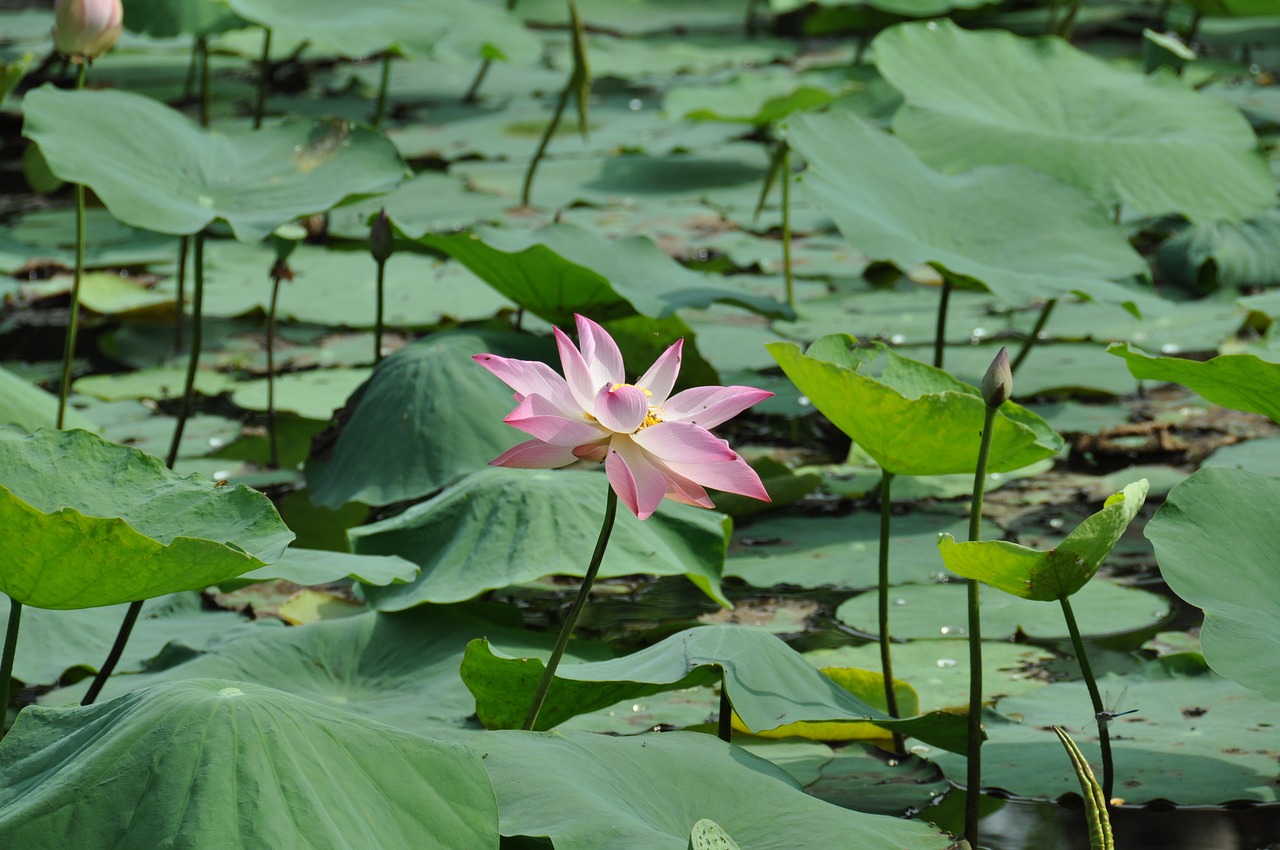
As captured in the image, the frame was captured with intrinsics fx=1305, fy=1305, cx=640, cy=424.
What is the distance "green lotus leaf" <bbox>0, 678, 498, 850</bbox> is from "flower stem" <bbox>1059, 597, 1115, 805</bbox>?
2.15 feet

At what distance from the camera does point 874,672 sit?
A: 5.59ft

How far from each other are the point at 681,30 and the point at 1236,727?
6.33m

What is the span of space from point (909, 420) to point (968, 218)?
3.69ft

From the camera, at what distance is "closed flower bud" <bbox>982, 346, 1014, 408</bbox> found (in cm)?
127

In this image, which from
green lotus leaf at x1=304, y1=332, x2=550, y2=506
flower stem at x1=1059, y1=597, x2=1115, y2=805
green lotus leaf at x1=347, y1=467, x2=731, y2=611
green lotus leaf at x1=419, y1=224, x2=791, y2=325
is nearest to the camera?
flower stem at x1=1059, y1=597, x2=1115, y2=805

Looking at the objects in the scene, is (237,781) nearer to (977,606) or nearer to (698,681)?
(698,681)

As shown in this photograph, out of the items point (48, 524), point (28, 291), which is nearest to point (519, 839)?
point (48, 524)

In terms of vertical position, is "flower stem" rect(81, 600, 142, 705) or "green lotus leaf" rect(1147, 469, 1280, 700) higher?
"green lotus leaf" rect(1147, 469, 1280, 700)

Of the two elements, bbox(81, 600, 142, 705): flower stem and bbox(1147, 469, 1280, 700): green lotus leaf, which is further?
bbox(81, 600, 142, 705): flower stem

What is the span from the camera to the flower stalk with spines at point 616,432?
1058 millimetres

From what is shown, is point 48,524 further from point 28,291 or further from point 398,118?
point 398,118

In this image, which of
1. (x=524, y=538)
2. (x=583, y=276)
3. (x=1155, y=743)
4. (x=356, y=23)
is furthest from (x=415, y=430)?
(x=356, y=23)

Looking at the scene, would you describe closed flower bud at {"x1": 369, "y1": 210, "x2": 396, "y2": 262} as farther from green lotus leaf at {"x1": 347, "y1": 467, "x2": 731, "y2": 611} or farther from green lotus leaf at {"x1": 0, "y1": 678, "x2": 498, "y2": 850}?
green lotus leaf at {"x1": 0, "y1": 678, "x2": 498, "y2": 850}

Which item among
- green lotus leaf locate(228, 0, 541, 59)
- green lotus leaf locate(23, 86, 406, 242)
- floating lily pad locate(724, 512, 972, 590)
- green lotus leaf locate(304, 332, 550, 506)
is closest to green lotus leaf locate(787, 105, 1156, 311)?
floating lily pad locate(724, 512, 972, 590)
